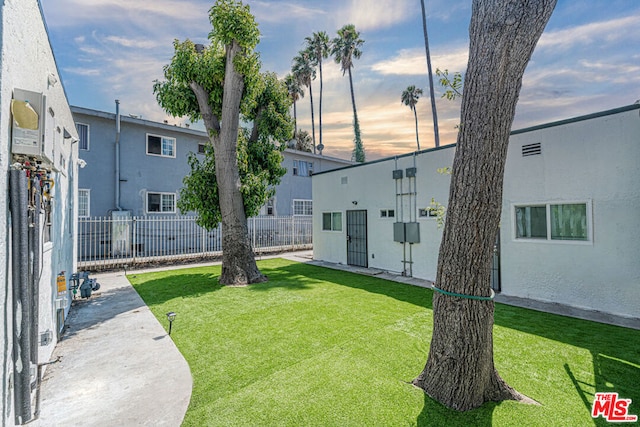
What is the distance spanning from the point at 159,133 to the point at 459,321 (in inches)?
592

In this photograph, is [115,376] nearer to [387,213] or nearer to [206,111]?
[206,111]

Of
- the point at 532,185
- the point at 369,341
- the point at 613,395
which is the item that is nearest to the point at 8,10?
the point at 369,341

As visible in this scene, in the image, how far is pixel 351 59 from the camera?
26703mm

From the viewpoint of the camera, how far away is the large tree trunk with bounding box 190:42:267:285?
26.2 ft

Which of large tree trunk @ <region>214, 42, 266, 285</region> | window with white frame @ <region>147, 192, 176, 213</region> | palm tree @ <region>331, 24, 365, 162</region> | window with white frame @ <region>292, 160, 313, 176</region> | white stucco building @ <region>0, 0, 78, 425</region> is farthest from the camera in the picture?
palm tree @ <region>331, 24, 365, 162</region>

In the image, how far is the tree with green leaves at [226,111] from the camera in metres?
7.54

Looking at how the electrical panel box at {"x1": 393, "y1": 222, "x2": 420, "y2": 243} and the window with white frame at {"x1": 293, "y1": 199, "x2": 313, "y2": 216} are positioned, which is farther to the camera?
the window with white frame at {"x1": 293, "y1": 199, "x2": 313, "y2": 216}

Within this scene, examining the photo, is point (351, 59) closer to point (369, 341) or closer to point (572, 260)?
point (572, 260)

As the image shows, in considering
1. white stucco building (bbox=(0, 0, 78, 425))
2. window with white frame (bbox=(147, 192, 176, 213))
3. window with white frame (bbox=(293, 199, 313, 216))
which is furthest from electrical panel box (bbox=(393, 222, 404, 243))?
window with white frame (bbox=(147, 192, 176, 213))

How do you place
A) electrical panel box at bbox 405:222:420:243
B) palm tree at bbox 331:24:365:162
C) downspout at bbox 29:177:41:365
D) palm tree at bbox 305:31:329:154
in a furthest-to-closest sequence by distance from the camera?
palm tree at bbox 305:31:329:154
palm tree at bbox 331:24:365:162
electrical panel box at bbox 405:222:420:243
downspout at bbox 29:177:41:365

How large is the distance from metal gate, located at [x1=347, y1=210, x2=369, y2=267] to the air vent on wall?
202 inches

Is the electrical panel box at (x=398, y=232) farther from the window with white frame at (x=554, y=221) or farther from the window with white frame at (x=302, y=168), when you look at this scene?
the window with white frame at (x=302, y=168)

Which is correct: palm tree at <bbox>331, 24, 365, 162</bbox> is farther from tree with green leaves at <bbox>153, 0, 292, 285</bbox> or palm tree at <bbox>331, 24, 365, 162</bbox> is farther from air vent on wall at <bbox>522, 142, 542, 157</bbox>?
air vent on wall at <bbox>522, 142, 542, 157</bbox>

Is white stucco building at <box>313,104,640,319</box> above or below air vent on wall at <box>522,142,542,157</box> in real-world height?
below
